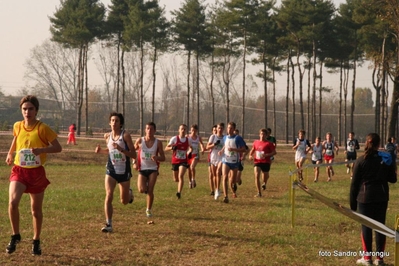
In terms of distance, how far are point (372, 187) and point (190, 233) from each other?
3.76 metres

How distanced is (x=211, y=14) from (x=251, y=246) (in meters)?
60.5

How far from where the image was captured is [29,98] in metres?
9.41

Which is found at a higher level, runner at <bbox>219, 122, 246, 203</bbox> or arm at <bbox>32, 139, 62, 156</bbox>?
arm at <bbox>32, 139, 62, 156</bbox>

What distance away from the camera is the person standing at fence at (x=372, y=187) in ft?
30.8

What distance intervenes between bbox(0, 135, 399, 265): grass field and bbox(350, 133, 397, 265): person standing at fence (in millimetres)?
456

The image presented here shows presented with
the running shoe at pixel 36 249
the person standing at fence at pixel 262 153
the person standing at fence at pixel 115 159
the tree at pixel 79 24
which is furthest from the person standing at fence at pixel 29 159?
the tree at pixel 79 24

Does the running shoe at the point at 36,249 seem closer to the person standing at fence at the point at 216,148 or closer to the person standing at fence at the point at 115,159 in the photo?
the person standing at fence at the point at 115,159

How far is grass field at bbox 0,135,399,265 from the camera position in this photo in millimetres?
9688

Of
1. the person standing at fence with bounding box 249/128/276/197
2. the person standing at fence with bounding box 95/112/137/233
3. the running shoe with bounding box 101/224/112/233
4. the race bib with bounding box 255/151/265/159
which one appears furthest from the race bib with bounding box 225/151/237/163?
the running shoe with bounding box 101/224/112/233

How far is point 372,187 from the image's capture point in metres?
9.39

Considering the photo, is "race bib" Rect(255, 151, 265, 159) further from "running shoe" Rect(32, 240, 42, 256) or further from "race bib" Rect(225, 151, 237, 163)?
"running shoe" Rect(32, 240, 42, 256)

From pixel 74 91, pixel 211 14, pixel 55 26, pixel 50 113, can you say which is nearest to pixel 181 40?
pixel 211 14

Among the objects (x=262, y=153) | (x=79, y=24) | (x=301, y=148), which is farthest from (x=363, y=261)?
(x=79, y=24)

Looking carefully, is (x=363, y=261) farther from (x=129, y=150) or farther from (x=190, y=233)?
(x=129, y=150)
